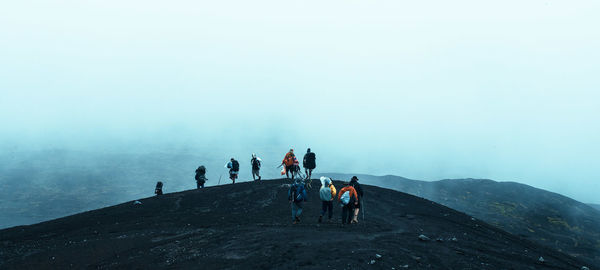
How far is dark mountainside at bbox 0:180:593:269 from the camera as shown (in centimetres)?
1092

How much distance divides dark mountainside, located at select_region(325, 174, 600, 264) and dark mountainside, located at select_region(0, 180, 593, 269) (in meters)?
23.2

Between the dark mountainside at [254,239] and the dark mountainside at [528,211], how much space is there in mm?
23155

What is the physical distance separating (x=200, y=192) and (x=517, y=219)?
140ft

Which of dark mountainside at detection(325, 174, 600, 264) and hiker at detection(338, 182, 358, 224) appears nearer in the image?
hiker at detection(338, 182, 358, 224)

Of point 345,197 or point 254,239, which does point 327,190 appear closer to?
point 345,197

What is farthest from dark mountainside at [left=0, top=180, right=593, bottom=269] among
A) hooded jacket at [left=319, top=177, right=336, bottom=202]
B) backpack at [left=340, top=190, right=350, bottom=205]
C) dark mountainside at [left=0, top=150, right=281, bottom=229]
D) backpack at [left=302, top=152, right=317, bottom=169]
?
dark mountainside at [left=0, top=150, right=281, bottom=229]

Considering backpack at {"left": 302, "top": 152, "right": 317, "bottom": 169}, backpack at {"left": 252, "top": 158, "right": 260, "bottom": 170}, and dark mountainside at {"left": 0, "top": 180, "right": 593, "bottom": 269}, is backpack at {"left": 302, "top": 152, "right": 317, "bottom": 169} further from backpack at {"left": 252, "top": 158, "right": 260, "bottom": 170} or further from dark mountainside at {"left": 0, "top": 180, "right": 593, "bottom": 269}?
backpack at {"left": 252, "top": 158, "right": 260, "bottom": 170}

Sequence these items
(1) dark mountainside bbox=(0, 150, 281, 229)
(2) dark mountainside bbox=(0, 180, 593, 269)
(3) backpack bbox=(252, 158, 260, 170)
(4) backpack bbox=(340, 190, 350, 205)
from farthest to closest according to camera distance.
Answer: (1) dark mountainside bbox=(0, 150, 281, 229) < (3) backpack bbox=(252, 158, 260, 170) < (4) backpack bbox=(340, 190, 350, 205) < (2) dark mountainside bbox=(0, 180, 593, 269)

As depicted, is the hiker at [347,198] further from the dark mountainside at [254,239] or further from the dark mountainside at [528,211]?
the dark mountainside at [528,211]

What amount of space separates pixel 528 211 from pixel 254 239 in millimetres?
52041

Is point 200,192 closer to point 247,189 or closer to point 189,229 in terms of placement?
point 247,189

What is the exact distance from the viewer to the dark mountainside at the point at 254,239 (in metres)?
10.9

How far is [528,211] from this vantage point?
51062 millimetres

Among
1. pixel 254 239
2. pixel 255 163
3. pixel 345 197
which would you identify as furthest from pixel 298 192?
pixel 255 163
